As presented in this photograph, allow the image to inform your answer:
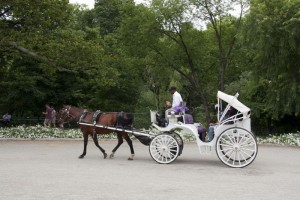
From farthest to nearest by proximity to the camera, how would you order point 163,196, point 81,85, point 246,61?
point 81,85
point 246,61
point 163,196

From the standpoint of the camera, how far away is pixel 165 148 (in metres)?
13.4

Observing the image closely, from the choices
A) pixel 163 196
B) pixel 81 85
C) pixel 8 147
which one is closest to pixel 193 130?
pixel 163 196

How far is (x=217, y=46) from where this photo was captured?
30.3 metres

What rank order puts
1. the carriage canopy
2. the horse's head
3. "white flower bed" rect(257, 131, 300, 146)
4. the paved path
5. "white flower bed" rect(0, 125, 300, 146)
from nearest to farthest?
the paved path < the carriage canopy < the horse's head < "white flower bed" rect(257, 131, 300, 146) < "white flower bed" rect(0, 125, 300, 146)

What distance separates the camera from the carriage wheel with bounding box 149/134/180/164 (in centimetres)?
1335

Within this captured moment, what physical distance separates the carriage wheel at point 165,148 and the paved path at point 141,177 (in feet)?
0.90

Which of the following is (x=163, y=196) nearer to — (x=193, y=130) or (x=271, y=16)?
(x=193, y=130)

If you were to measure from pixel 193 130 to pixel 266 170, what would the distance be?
2.51 meters

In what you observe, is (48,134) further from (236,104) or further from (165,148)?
(236,104)

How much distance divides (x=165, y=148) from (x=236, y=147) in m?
2.21

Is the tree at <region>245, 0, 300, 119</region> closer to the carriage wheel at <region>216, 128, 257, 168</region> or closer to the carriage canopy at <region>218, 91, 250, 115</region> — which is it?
the carriage canopy at <region>218, 91, 250, 115</region>

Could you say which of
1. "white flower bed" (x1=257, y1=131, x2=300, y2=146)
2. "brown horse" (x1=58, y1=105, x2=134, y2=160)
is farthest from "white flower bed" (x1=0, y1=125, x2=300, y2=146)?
"brown horse" (x1=58, y1=105, x2=134, y2=160)

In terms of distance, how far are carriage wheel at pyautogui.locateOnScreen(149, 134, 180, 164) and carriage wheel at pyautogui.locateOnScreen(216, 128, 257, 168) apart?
1371mm

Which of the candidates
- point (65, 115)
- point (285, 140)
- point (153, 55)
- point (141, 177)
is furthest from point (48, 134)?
point (141, 177)
